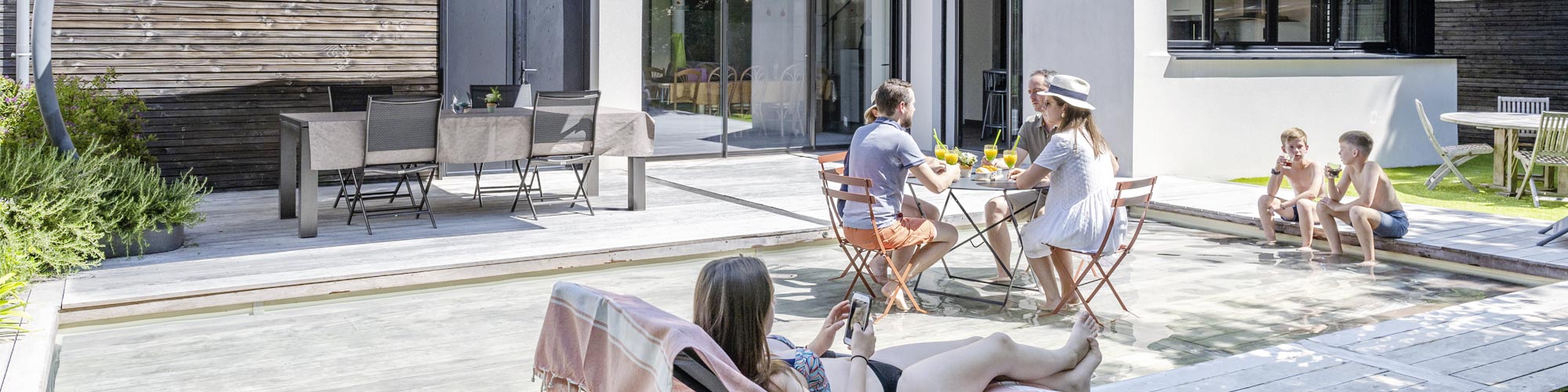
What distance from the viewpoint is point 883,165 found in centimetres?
561

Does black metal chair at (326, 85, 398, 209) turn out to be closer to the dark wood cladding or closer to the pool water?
the pool water

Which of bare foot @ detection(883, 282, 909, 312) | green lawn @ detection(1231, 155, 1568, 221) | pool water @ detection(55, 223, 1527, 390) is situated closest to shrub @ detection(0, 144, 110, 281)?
pool water @ detection(55, 223, 1527, 390)

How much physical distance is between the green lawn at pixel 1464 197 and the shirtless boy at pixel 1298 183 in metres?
1.27

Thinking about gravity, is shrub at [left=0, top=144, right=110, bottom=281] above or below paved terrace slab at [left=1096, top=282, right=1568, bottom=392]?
above

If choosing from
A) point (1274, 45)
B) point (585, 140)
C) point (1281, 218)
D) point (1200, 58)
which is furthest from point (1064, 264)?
point (1274, 45)

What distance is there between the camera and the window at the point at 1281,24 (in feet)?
37.5

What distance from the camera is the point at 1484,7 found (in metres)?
14.5

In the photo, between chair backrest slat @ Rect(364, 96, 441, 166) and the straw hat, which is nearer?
the straw hat

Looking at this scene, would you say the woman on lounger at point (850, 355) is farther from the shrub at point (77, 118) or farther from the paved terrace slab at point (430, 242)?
the shrub at point (77, 118)

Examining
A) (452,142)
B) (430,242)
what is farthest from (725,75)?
(430,242)

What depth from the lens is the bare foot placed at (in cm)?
572

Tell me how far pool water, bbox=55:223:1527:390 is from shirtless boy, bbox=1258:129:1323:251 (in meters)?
0.24

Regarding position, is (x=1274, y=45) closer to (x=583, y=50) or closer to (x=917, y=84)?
(x=917, y=84)

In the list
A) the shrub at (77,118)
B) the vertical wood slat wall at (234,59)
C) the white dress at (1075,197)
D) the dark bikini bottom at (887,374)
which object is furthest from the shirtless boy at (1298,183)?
the shrub at (77,118)
